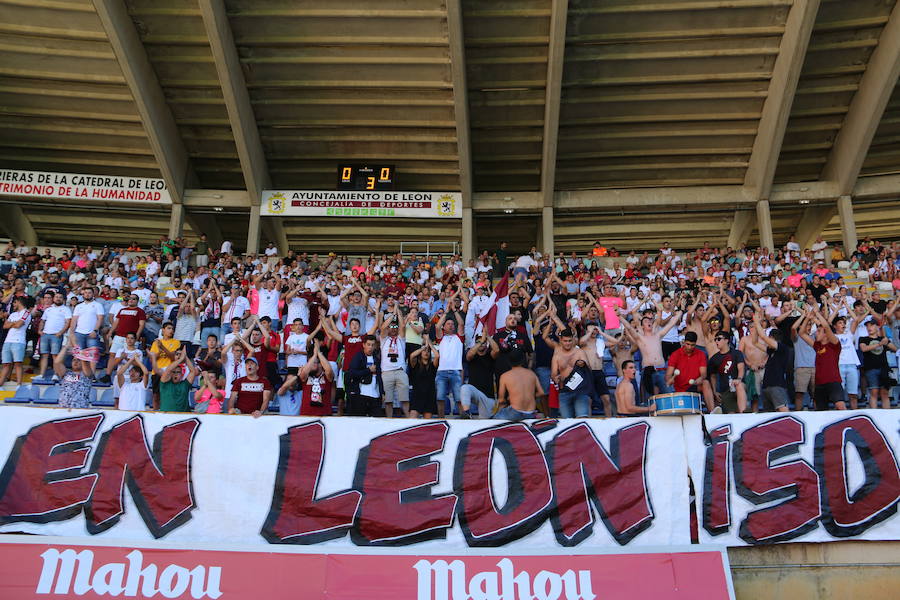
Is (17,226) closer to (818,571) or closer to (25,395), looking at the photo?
(25,395)

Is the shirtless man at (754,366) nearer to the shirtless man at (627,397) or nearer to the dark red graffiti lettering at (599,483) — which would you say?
the shirtless man at (627,397)

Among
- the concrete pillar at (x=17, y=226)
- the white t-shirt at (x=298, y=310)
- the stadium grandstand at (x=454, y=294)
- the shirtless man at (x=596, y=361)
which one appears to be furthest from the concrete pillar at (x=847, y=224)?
the concrete pillar at (x=17, y=226)

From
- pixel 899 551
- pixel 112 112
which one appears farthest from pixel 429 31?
pixel 899 551

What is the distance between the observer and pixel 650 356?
32.7 ft

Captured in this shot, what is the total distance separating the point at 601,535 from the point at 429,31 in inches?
663

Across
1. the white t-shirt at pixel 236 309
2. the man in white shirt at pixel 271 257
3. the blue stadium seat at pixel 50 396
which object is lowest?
the blue stadium seat at pixel 50 396

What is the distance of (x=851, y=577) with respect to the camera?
6.36 meters

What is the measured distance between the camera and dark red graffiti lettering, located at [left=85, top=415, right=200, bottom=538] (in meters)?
6.59

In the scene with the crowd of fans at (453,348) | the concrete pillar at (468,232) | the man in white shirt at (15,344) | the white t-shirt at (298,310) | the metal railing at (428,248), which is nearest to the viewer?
the crowd of fans at (453,348)

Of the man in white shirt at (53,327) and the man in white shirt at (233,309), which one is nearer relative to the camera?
the man in white shirt at (53,327)

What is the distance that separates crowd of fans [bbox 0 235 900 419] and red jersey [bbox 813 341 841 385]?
0.02 metres

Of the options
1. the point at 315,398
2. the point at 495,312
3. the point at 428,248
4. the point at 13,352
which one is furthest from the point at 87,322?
the point at 428,248

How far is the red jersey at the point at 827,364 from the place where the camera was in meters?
9.49

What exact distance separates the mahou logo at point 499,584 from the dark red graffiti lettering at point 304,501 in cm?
94
